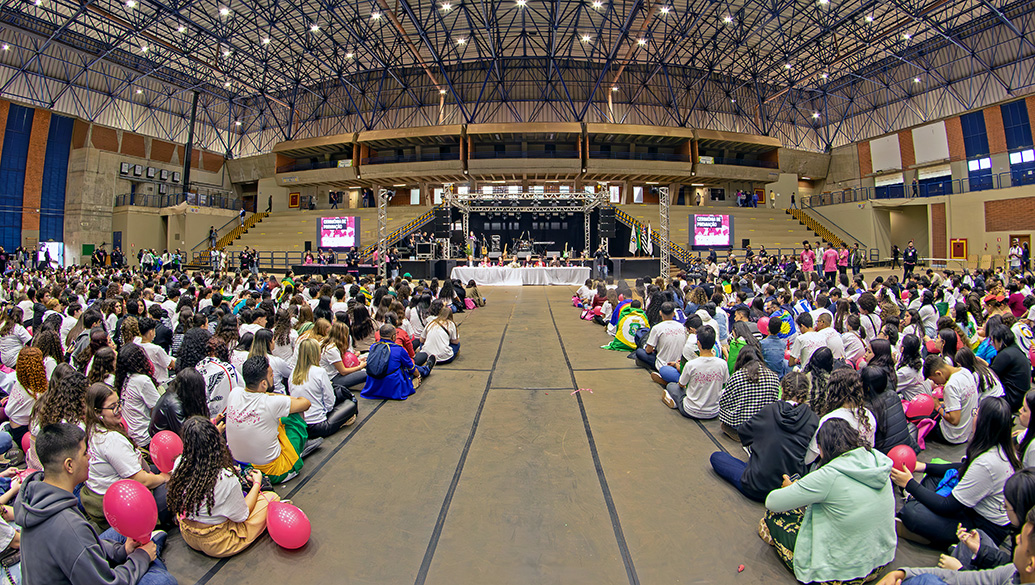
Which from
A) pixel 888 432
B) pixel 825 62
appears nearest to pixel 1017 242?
pixel 825 62

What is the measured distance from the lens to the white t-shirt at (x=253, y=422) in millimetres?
3844

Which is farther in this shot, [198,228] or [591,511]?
[198,228]

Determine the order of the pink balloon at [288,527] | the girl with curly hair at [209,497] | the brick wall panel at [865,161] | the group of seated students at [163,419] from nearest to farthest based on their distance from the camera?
the group of seated students at [163,419]
the girl with curly hair at [209,497]
the pink balloon at [288,527]
the brick wall panel at [865,161]

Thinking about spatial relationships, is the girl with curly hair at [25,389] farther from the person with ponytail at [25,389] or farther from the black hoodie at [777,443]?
the black hoodie at [777,443]

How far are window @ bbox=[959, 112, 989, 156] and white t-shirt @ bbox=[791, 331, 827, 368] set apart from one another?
32560 millimetres

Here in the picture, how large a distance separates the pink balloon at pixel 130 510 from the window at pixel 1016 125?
37.6 meters

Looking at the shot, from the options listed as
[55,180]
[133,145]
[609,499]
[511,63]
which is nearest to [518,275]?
[609,499]

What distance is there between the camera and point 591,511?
3715mm

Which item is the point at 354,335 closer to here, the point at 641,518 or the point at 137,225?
the point at 641,518

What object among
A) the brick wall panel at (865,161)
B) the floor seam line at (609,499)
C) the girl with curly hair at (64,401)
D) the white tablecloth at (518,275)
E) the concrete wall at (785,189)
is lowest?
the floor seam line at (609,499)

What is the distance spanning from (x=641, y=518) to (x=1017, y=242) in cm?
2882

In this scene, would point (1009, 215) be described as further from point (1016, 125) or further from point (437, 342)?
point (437, 342)

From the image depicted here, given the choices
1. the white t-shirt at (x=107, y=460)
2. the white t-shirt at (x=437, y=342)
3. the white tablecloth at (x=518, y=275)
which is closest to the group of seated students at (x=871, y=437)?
the white t-shirt at (x=437, y=342)

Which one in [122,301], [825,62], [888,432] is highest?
[825,62]
